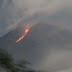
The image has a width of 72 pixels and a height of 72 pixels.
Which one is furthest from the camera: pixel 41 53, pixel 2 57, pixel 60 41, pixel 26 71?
pixel 60 41

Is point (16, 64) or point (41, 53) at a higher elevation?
point (41, 53)

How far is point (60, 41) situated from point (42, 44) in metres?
5.02

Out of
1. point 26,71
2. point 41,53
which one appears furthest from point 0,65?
point 41,53

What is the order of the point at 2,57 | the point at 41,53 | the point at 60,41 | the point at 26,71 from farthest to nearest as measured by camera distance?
the point at 60,41 < the point at 41,53 < the point at 26,71 < the point at 2,57

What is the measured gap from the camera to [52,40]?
45406 millimetres

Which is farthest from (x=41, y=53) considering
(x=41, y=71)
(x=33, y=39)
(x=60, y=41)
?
(x=41, y=71)

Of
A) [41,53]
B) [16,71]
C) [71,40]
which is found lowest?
[16,71]

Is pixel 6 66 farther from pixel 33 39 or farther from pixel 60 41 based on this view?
pixel 60 41

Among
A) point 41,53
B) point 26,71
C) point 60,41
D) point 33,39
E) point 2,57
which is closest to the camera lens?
point 2,57

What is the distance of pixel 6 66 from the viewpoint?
105 inches

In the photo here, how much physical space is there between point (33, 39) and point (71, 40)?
934cm

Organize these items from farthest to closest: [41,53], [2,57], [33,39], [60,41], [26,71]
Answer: [60,41] < [33,39] < [41,53] < [26,71] < [2,57]

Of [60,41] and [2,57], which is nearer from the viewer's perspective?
[2,57]

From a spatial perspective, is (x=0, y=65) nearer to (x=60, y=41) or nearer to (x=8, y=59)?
(x=8, y=59)
